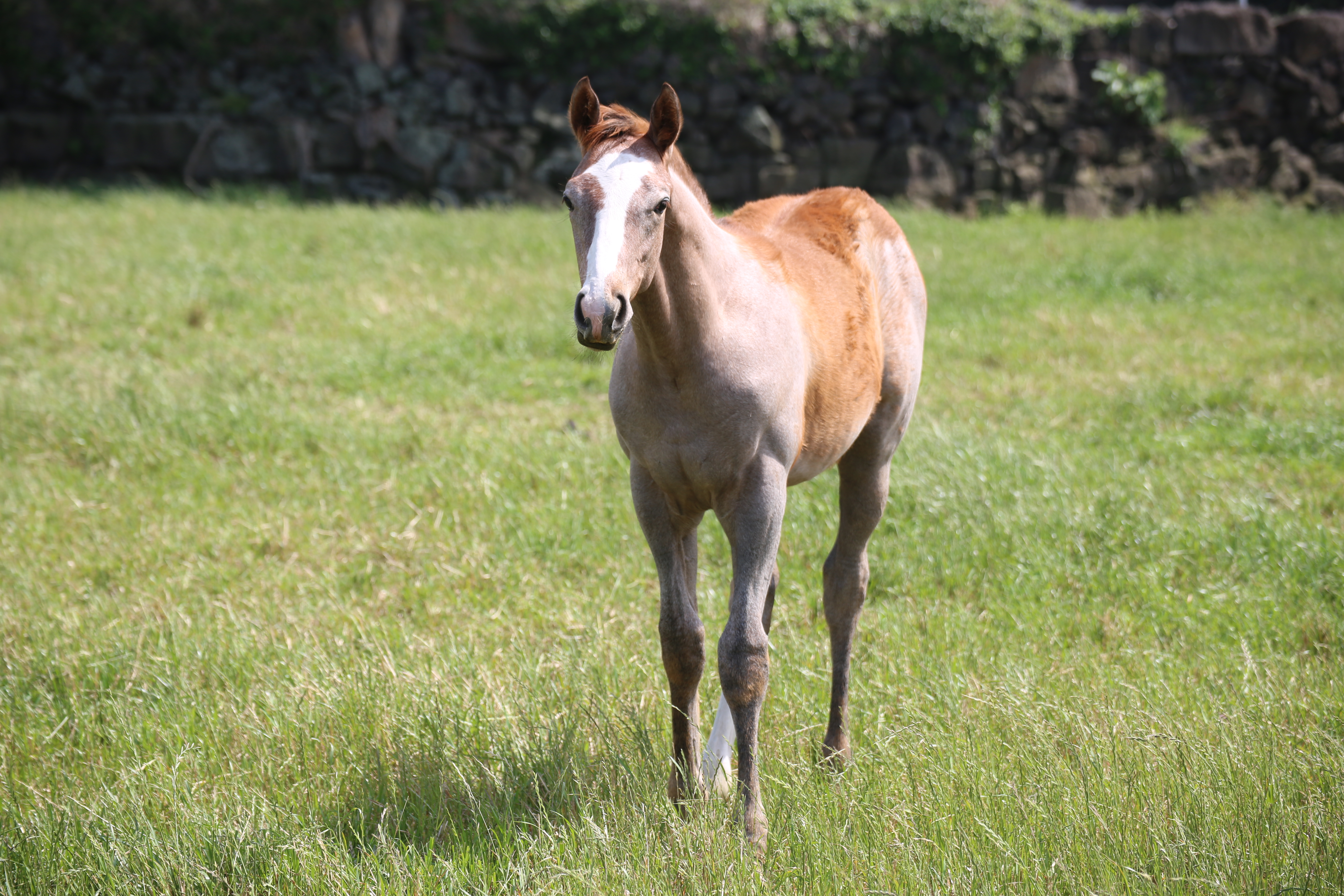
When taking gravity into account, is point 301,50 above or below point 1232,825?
above

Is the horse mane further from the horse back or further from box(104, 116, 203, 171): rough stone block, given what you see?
box(104, 116, 203, 171): rough stone block

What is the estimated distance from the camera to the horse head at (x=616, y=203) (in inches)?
85.4

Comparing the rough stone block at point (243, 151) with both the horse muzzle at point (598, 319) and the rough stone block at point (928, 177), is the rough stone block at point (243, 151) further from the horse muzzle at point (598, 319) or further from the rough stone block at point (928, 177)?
the horse muzzle at point (598, 319)

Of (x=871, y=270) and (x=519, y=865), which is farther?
(x=871, y=270)

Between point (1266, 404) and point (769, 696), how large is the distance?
4886mm

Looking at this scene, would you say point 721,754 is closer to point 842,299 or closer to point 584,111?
point 842,299

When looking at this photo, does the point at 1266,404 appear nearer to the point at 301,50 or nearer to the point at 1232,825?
the point at 1232,825

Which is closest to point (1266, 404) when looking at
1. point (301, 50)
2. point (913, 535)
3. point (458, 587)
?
point (913, 535)

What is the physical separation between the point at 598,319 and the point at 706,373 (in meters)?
0.55

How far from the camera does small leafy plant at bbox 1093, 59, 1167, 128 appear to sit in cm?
1396

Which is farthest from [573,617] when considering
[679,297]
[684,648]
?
[679,297]

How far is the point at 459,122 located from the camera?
13367 millimetres

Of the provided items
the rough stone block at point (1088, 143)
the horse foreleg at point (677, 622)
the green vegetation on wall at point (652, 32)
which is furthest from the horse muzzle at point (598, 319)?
the rough stone block at point (1088, 143)

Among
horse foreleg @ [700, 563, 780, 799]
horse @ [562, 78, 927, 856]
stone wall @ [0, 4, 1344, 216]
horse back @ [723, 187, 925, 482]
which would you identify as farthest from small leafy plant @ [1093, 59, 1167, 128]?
horse foreleg @ [700, 563, 780, 799]
